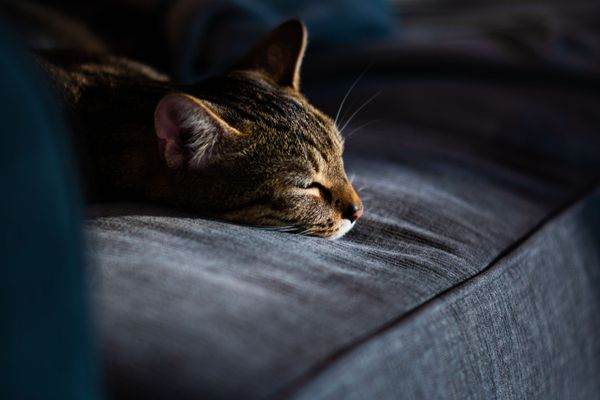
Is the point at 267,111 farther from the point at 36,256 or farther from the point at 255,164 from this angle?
the point at 36,256

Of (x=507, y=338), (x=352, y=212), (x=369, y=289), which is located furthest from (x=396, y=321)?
(x=352, y=212)

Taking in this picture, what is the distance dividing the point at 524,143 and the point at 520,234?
0.44 meters

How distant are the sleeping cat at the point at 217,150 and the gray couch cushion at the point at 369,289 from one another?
7 cm

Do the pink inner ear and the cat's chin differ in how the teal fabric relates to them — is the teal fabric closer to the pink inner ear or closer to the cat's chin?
the pink inner ear

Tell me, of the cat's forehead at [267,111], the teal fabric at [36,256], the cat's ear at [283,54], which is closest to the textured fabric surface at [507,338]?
the teal fabric at [36,256]

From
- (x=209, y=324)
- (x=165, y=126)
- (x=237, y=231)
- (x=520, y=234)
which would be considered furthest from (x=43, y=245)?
(x=520, y=234)

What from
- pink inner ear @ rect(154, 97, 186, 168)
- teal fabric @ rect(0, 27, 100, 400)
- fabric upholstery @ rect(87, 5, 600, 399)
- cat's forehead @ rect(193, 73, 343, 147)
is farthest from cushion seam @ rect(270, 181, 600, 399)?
pink inner ear @ rect(154, 97, 186, 168)

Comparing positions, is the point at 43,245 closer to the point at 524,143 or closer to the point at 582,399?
the point at 582,399

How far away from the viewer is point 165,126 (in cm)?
94

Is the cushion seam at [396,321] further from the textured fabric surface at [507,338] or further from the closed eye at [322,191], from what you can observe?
the closed eye at [322,191]

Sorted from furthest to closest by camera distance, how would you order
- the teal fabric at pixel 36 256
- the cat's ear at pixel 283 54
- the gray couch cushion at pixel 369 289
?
the cat's ear at pixel 283 54 → the gray couch cushion at pixel 369 289 → the teal fabric at pixel 36 256

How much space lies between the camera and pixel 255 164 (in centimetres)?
97

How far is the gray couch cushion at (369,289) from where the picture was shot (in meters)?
0.59

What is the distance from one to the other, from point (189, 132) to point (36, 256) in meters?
0.47
